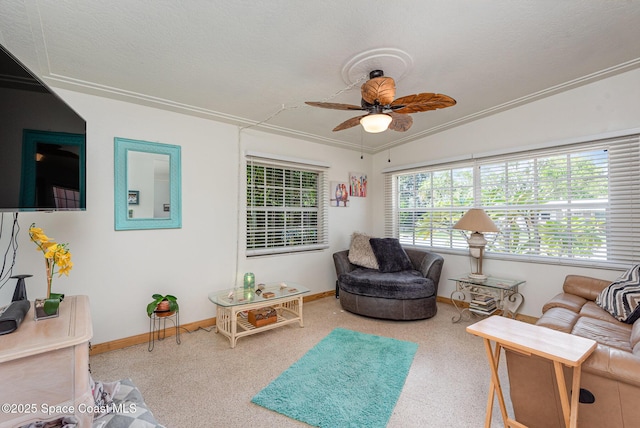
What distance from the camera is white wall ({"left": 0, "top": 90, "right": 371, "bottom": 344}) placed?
251cm

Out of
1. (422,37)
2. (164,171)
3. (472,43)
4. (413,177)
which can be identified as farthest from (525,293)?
(164,171)

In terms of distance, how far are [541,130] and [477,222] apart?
3.94 feet

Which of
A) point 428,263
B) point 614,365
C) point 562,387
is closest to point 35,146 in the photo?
point 562,387

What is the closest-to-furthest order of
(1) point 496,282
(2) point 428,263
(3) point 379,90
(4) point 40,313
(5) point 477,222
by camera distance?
(4) point 40,313 → (3) point 379,90 → (1) point 496,282 → (5) point 477,222 → (2) point 428,263

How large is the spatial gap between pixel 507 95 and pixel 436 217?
184 centimetres

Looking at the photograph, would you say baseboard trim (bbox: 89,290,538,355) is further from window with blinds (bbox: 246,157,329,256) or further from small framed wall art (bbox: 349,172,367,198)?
small framed wall art (bbox: 349,172,367,198)

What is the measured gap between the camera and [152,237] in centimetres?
290

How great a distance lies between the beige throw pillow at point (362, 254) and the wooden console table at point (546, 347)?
2.35 metres

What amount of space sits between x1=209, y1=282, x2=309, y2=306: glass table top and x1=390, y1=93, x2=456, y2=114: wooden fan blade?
211cm

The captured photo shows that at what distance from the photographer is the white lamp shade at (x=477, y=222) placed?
10.4 feet

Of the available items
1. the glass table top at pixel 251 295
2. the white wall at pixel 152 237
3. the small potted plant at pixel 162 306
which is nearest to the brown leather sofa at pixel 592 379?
the glass table top at pixel 251 295

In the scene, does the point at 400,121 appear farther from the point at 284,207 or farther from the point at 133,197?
the point at 133,197

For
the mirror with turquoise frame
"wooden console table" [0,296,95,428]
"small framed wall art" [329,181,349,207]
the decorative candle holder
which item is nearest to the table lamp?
"small framed wall art" [329,181,349,207]

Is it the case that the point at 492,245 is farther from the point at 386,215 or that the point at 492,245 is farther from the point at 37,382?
the point at 37,382
